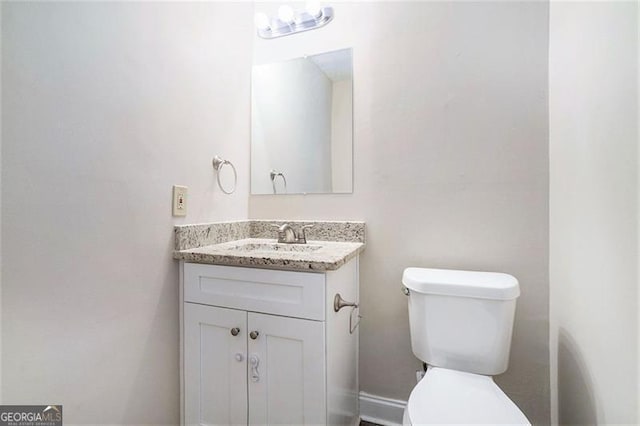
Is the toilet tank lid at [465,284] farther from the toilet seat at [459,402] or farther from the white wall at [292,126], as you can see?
the white wall at [292,126]

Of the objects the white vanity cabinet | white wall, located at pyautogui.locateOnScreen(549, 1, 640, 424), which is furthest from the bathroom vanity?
white wall, located at pyautogui.locateOnScreen(549, 1, 640, 424)

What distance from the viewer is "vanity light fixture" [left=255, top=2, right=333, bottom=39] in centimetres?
149

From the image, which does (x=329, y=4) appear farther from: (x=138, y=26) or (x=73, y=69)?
(x=73, y=69)

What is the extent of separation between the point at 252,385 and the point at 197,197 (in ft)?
2.61

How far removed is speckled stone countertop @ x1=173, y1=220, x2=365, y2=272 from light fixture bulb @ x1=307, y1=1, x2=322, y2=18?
3.62ft

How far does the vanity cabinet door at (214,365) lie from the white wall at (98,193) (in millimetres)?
70

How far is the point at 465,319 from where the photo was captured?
1.04 meters

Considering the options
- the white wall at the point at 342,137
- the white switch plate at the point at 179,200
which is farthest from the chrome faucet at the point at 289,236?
the white switch plate at the point at 179,200

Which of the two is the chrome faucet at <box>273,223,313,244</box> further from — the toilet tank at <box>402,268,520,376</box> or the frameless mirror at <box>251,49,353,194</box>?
the toilet tank at <box>402,268,520,376</box>

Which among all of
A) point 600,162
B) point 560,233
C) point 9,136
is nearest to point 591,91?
point 600,162

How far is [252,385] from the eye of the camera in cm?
105

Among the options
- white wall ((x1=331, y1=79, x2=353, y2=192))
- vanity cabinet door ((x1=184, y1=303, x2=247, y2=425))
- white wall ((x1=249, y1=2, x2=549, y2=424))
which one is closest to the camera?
Result: vanity cabinet door ((x1=184, y1=303, x2=247, y2=425))

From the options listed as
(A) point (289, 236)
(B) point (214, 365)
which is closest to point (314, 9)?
(A) point (289, 236)

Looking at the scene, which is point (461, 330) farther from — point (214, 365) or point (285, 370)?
point (214, 365)
